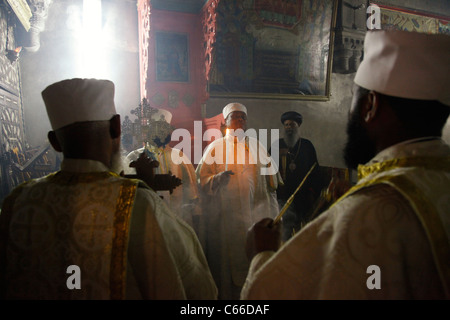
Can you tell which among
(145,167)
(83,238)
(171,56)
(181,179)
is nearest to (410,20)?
(171,56)

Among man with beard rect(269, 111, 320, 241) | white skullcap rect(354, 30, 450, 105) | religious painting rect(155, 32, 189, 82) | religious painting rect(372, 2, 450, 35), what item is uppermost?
religious painting rect(372, 2, 450, 35)

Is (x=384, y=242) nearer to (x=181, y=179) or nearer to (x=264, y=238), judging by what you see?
(x=264, y=238)

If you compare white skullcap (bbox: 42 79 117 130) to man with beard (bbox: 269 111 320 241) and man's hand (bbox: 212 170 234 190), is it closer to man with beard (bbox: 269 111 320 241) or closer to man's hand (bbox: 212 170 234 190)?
man's hand (bbox: 212 170 234 190)

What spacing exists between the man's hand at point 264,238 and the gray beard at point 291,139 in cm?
402

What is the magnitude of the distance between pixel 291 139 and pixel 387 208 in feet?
14.2

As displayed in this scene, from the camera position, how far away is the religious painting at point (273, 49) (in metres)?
5.02

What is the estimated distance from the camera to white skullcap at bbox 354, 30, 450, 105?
1.07m

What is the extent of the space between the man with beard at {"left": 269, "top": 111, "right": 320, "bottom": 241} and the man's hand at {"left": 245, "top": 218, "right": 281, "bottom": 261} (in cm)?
367

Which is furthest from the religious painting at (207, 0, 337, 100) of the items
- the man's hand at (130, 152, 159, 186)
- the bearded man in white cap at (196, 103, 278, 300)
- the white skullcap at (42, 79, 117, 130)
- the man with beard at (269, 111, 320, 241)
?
the white skullcap at (42, 79, 117, 130)

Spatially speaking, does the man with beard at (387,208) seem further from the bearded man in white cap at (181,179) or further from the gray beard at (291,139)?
the gray beard at (291,139)

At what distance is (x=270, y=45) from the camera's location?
5.38 meters

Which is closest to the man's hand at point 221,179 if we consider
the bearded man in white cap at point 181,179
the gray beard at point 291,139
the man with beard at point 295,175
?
the bearded man in white cap at point 181,179

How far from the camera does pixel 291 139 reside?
5.21 m
